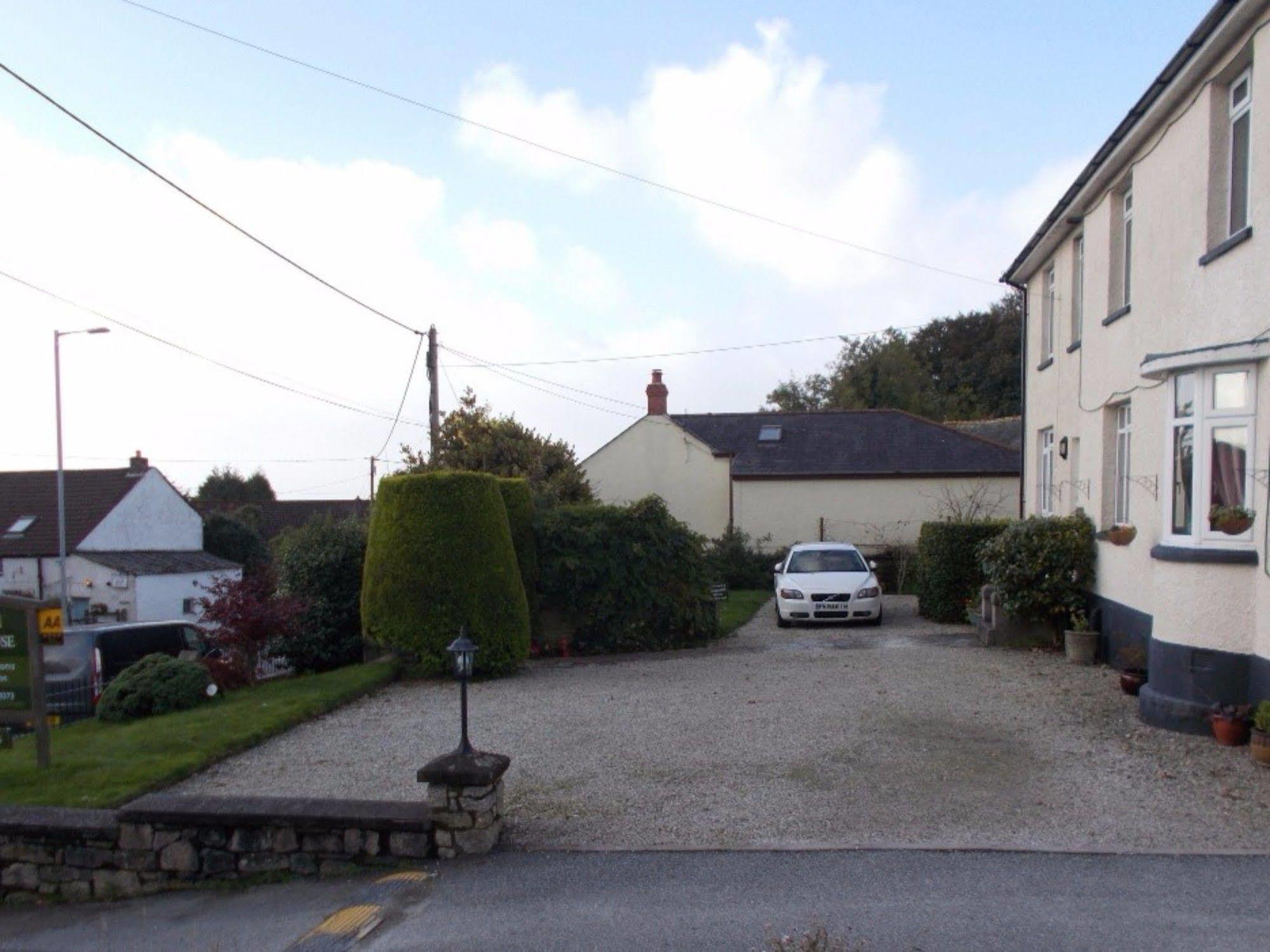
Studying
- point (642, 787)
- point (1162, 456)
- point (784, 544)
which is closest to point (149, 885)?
point (642, 787)

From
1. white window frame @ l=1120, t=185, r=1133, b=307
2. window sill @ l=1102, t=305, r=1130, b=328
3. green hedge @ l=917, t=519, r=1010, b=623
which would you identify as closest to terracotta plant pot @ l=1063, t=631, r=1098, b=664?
window sill @ l=1102, t=305, r=1130, b=328

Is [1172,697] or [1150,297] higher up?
[1150,297]

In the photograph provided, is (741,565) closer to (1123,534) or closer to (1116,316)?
(1116,316)

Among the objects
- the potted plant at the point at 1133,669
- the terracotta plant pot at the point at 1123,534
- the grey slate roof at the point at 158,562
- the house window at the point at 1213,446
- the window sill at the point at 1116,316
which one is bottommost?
the grey slate roof at the point at 158,562

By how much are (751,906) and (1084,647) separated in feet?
29.9

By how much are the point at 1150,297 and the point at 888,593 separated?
18362 mm

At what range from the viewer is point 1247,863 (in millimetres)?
5812

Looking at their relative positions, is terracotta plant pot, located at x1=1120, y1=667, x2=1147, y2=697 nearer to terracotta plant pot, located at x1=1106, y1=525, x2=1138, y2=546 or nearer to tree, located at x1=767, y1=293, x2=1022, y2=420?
terracotta plant pot, located at x1=1106, y1=525, x2=1138, y2=546

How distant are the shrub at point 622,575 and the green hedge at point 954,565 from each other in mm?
4590

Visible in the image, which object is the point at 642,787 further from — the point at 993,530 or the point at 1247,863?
the point at 993,530

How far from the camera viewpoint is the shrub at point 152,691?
11.8 m

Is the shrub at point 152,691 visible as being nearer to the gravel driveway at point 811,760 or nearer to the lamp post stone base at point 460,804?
the gravel driveway at point 811,760

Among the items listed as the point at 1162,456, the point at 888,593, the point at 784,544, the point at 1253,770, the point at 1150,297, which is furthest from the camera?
the point at 784,544

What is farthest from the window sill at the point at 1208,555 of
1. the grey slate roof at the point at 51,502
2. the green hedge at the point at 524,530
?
the grey slate roof at the point at 51,502
